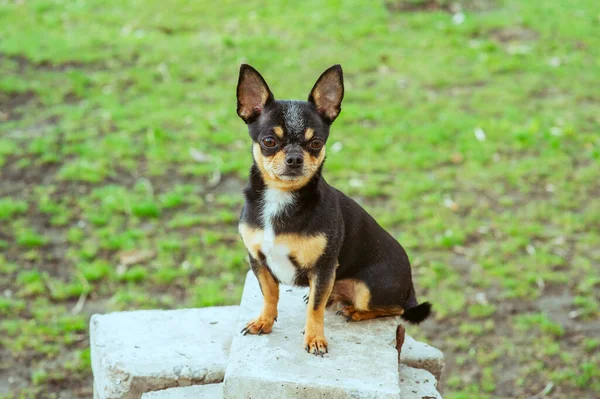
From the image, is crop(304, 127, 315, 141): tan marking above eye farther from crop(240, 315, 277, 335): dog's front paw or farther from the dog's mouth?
crop(240, 315, 277, 335): dog's front paw

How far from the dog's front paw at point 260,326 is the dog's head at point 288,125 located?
663 millimetres

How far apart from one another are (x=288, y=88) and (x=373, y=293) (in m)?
5.07

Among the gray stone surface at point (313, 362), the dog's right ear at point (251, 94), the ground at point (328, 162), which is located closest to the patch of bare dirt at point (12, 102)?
the ground at point (328, 162)

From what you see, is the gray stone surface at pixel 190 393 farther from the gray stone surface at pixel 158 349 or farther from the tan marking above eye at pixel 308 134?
the tan marking above eye at pixel 308 134

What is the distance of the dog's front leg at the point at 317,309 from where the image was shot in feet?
9.61

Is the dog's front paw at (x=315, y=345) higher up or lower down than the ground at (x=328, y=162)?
higher up

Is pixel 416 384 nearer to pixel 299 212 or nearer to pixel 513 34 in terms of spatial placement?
pixel 299 212

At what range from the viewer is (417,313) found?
11.2 feet

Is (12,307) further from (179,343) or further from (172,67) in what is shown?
(172,67)

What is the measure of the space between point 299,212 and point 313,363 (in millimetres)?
619

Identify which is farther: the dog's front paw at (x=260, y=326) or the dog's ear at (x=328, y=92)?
the dog's front paw at (x=260, y=326)

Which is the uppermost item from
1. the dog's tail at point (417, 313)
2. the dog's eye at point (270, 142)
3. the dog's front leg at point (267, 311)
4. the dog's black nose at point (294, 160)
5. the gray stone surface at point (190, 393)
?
the dog's eye at point (270, 142)

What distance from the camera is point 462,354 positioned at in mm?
4664

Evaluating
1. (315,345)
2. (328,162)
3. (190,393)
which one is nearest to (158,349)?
(190,393)
